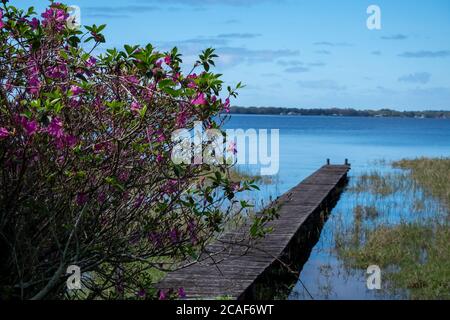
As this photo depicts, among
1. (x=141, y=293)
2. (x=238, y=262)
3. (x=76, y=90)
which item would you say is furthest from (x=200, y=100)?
(x=238, y=262)

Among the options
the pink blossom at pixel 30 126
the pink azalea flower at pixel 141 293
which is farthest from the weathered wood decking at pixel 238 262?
the pink blossom at pixel 30 126

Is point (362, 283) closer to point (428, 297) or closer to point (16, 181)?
point (428, 297)

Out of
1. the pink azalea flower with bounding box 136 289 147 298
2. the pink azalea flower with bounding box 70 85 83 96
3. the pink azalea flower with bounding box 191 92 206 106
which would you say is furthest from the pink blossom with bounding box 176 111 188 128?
the pink azalea flower with bounding box 136 289 147 298

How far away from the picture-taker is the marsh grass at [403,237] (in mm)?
9711

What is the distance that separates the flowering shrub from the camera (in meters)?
4.24

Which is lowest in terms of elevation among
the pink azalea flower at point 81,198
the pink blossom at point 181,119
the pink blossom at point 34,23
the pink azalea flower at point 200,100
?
the pink azalea flower at point 81,198

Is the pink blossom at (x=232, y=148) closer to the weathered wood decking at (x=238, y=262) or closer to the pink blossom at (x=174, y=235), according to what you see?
the weathered wood decking at (x=238, y=262)

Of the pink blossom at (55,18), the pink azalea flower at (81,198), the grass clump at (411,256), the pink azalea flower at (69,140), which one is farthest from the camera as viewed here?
the grass clump at (411,256)

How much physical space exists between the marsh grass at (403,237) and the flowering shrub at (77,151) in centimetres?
545

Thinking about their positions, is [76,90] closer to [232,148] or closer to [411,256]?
[232,148]

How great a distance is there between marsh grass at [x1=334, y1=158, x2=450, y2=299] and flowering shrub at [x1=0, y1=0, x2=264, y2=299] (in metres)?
5.45

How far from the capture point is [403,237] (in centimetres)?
1264

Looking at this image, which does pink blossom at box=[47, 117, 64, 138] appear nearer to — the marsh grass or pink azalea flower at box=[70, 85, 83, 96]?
pink azalea flower at box=[70, 85, 83, 96]

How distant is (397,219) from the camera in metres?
15.2
